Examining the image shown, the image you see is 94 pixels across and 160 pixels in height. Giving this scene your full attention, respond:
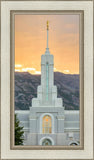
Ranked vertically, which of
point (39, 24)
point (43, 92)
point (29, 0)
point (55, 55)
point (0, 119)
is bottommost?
point (0, 119)

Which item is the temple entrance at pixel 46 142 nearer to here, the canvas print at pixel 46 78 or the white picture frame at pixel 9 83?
the canvas print at pixel 46 78

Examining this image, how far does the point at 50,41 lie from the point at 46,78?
339 mm

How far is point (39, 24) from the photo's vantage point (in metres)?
2.11

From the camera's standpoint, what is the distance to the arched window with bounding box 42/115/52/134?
6.93ft

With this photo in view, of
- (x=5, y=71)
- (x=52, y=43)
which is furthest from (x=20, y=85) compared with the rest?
(x=52, y=43)

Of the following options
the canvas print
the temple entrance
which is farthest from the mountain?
the temple entrance

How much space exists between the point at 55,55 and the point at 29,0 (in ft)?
1.73

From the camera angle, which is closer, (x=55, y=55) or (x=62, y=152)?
(x=62, y=152)

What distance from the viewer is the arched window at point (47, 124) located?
6.93 ft

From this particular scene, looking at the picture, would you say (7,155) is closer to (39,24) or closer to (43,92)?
(43,92)

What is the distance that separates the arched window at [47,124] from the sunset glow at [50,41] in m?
0.42

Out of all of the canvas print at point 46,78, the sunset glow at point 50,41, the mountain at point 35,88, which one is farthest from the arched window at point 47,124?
the sunset glow at point 50,41

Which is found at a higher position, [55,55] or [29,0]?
[29,0]

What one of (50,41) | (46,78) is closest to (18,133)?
(46,78)
